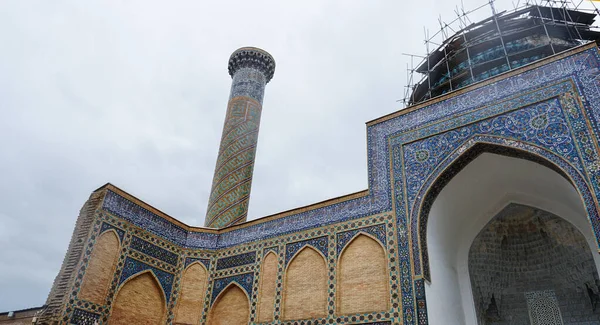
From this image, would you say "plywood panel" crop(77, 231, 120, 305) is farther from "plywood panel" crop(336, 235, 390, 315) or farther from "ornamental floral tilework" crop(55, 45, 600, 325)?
"plywood panel" crop(336, 235, 390, 315)

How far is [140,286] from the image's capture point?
17.9 feet

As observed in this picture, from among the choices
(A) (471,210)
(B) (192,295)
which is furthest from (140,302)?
(A) (471,210)

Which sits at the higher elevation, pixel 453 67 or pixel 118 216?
pixel 453 67

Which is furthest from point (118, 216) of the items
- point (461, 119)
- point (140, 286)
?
point (461, 119)

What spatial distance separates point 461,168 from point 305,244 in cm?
208

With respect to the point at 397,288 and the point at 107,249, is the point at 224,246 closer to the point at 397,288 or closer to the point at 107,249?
the point at 107,249

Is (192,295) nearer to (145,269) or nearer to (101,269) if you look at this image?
(145,269)

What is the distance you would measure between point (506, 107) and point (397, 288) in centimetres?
227

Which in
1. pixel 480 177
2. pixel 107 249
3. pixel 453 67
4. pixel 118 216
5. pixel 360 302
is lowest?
pixel 360 302

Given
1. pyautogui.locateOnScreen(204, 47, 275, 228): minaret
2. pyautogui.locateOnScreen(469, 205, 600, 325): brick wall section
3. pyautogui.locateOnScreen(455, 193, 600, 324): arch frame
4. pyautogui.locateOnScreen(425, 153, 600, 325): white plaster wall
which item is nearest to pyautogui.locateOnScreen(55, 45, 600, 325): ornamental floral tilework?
pyautogui.locateOnScreen(425, 153, 600, 325): white plaster wall

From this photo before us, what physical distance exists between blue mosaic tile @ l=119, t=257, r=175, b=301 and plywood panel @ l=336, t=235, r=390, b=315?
2.33m

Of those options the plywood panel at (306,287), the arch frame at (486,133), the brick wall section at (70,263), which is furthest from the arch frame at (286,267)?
the brick wall section at (70,263)

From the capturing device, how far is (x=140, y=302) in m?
5.40

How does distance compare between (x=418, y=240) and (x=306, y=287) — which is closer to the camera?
(x=418, y=240)
